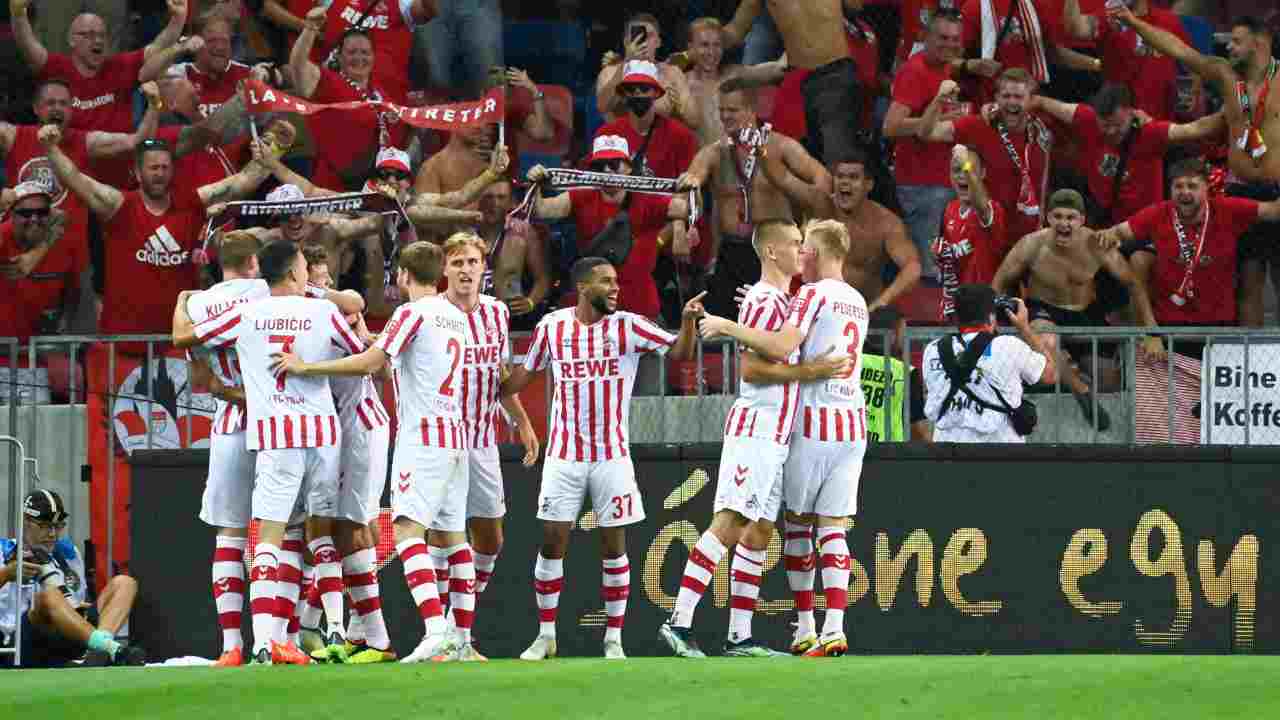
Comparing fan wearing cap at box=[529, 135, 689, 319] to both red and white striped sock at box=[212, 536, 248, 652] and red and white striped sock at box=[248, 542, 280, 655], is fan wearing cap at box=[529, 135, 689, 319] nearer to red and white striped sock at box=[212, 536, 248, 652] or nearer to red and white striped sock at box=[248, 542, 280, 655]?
red and white striped sock at box=[212, 536, 248, 652]

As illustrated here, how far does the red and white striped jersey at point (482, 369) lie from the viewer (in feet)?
40.9

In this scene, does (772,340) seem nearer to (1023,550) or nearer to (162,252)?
(1023,550)

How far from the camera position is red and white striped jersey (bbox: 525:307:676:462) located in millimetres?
12836

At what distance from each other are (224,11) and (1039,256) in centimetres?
658

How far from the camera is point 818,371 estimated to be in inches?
485

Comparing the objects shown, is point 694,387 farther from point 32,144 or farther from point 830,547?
point 32,144

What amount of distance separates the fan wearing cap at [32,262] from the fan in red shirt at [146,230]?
0.98ft

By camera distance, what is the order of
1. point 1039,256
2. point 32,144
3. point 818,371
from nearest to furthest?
1. point 818,371
2. point 1039,256
3. point 32,144

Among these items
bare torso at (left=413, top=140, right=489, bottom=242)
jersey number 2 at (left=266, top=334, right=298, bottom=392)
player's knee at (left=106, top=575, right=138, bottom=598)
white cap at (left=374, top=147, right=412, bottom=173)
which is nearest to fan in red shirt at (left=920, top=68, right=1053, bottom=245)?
bare torso at (left=413, top=140, right=489, bottom=242)

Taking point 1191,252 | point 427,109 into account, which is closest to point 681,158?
point 427,109

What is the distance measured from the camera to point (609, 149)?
52.6ft

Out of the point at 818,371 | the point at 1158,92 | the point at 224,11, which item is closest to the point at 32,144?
the point at 224,11

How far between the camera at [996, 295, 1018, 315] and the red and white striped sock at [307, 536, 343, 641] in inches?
180

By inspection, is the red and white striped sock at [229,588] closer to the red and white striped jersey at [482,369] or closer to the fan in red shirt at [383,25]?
the red and white striped jersey at [482,369]
